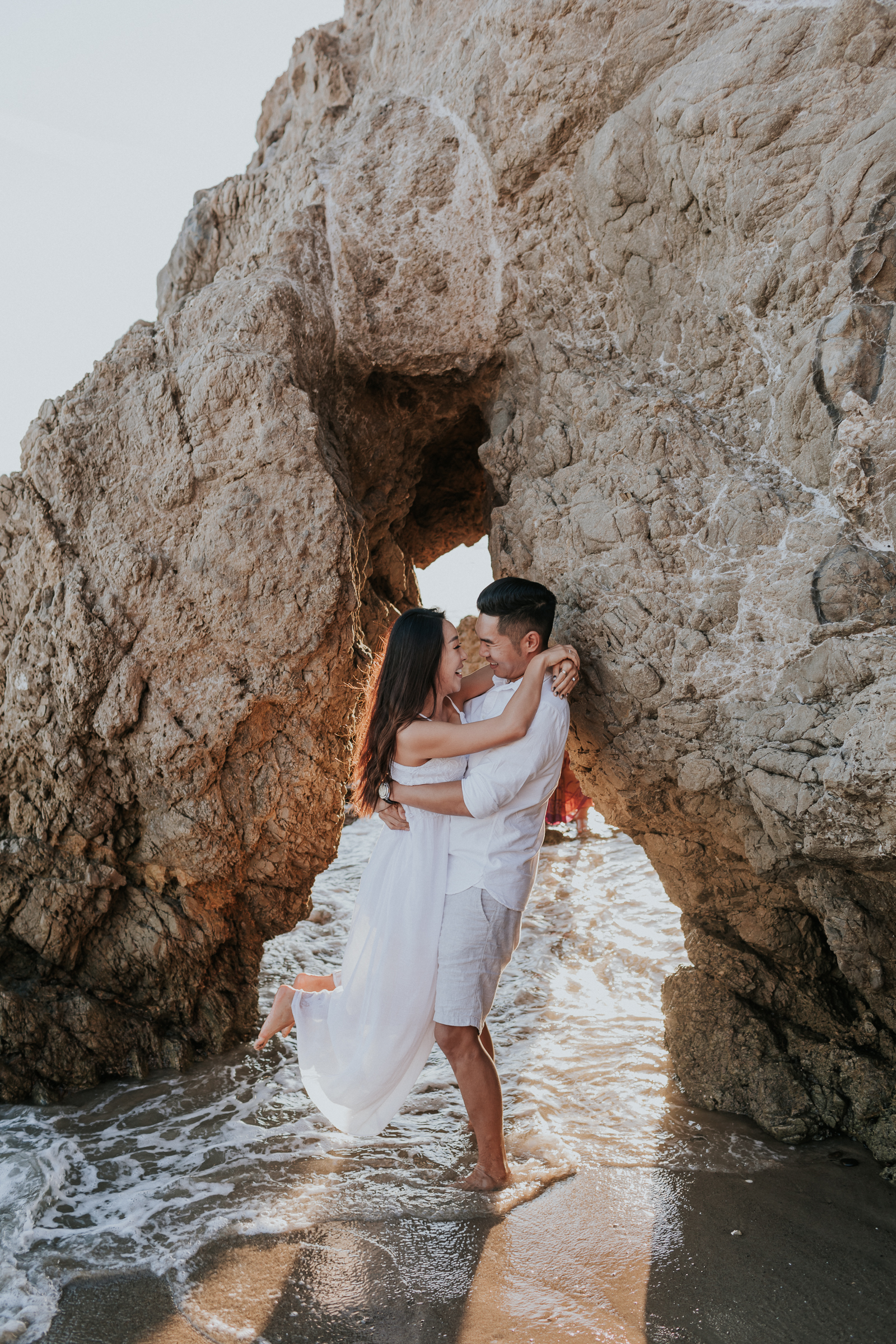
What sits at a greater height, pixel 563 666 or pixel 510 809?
pixel 563 666

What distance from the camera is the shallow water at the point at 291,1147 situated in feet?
9.59

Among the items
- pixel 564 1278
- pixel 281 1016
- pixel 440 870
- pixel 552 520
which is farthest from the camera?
pixel 552 520

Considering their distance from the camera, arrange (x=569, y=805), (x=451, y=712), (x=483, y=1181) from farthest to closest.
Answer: (x=569, y=805) → (x=451, y=712) → (x=483, y=1181)

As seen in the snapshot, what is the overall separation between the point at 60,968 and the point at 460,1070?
6.49ft

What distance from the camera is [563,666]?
10.5 feet

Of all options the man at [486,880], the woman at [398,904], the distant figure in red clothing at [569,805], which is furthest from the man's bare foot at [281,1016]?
the distant figure in red clothing at [569,805]

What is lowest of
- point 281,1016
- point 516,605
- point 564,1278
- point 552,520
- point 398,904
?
point 564,1278

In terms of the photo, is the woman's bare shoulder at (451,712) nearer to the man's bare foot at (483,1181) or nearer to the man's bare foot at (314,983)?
the man's bare foot at (314,983)

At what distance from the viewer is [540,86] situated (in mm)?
3814

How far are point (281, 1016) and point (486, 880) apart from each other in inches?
38.3

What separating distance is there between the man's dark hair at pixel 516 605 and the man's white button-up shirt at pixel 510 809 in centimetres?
22

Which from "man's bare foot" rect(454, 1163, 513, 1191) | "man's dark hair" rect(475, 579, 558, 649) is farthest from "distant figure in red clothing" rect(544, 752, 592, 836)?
"man's bare foot" rect(454, 1163, 513, 1191)

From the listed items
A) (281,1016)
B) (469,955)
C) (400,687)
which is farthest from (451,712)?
(281,1016)

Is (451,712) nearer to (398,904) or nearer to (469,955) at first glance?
(398,904)
